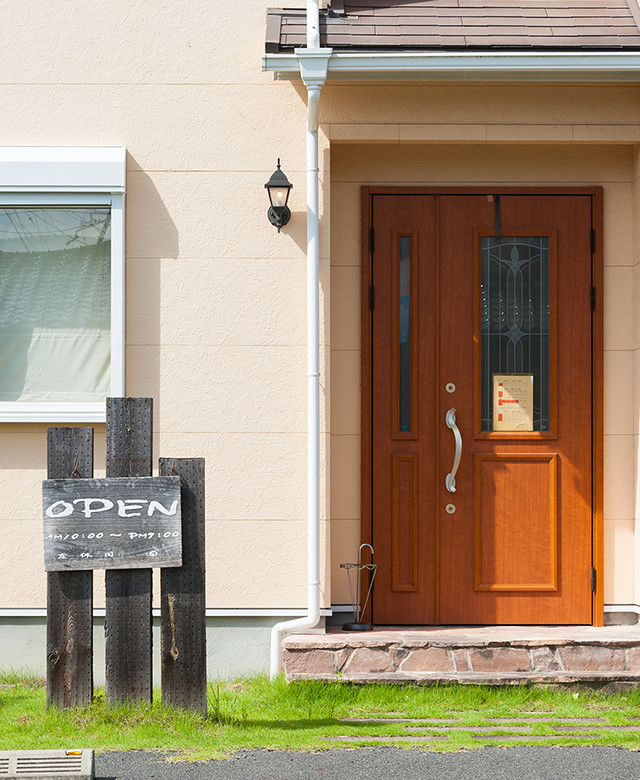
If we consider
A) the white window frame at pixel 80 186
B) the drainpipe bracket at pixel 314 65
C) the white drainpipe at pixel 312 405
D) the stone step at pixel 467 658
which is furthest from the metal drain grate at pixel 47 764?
the drainpipe bracket at pixel 314 65

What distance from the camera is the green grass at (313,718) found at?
15.1ft

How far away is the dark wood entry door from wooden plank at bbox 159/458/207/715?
182 centimetres

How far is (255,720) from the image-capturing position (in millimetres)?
5043

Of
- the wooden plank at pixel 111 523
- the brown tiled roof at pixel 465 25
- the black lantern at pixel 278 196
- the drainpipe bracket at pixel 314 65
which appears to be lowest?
the wooden plank at pixel 111 523

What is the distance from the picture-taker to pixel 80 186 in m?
6.12

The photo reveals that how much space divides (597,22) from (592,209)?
1.17 meters

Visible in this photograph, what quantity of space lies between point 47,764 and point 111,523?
3.93ft

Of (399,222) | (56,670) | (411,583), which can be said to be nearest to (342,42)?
(399,222)

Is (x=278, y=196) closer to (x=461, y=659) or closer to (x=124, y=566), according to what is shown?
(x=124, y=566)

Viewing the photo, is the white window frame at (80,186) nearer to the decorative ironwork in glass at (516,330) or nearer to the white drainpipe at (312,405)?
the white drainpipe at (312,405)

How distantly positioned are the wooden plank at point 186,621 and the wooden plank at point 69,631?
1.25ft

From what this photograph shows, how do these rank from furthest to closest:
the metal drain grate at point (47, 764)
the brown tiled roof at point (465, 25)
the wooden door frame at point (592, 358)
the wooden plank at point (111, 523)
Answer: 1. the wooden door frame at point (592, 358)
2. the brown tiled roof at point (465, 25)
3. the wooden plank at point (111, 523)
4. the metal drain grate at point (47, 764)

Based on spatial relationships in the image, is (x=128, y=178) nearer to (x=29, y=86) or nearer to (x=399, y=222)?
(x=29, y=86)

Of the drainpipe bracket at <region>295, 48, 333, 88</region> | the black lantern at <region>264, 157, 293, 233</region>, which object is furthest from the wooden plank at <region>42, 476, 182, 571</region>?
the drainpipe bracket at <region>295, 48, 333, 88</region>
